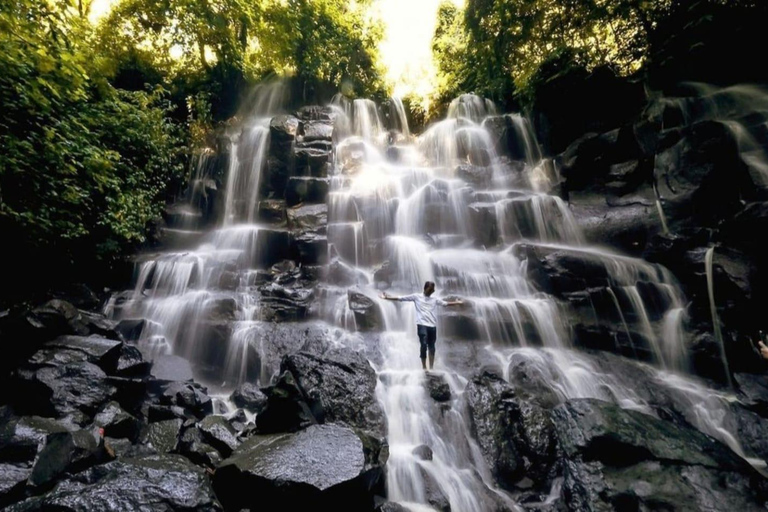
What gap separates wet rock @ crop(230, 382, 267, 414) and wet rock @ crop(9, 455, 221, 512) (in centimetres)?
250

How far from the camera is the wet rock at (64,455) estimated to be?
3.35 m

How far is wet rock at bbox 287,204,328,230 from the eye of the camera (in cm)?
1137

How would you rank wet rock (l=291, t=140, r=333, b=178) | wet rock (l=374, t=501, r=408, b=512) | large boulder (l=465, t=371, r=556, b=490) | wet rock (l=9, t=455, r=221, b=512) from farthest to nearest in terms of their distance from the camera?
wet rock (l=291, t=140, r=333, b=178)
large boulder (l=465, t=371, r=556, b=490)
wet rock (l=374, t=501, r=408, b=512)
wet rock (l=9, t=455, r=221, b=512)

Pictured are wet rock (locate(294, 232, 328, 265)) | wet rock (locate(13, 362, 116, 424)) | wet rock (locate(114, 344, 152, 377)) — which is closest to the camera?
wet rock (locate(13, 362, 116, 424))

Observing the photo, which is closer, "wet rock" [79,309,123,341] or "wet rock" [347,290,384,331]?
"wet rock" [79,309,123,341]

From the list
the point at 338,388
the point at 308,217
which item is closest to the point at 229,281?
the point at 308,217

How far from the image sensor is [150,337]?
7.93 metres

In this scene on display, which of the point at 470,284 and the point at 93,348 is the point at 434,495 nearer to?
the point at 93,348

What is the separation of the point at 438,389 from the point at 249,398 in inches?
131

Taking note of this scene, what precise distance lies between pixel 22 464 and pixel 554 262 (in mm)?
10314

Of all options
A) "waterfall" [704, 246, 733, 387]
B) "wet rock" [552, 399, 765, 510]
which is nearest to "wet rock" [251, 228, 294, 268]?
"wet rock" [552, 399, 765, 510]

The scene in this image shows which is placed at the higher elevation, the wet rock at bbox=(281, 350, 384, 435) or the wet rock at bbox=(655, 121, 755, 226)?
the wet rock at bbox=(655, 121, 755, 226)

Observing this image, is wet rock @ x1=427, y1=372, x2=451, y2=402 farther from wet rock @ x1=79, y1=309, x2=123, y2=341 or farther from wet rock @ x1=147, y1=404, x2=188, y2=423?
wet rock @ x1=79, y1=309, x2=123, y2=341

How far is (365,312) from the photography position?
8695 millimetres
